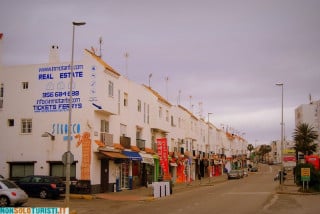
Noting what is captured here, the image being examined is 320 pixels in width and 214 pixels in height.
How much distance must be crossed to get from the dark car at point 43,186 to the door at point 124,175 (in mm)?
10893

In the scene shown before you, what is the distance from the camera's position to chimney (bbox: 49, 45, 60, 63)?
3988 cm

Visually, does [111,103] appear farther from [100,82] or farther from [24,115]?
[24,115]

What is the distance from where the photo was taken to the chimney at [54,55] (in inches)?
1570

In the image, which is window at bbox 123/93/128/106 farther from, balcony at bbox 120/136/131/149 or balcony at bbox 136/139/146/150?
balcony at bbox 136/139/146/150

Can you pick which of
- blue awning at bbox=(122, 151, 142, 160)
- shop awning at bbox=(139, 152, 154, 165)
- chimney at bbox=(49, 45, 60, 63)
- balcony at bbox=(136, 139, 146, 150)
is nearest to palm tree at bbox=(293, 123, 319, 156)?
shop awning at bbox=(139, 152, 154, 165)

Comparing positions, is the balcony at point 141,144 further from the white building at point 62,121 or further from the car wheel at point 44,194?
the car wheel at point 44,194

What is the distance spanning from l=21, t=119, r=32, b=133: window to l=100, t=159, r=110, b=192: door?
A: 6.43m

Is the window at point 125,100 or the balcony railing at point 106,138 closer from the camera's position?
the balcony railing at point 106,138

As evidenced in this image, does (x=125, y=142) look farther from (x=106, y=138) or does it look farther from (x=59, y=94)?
(x=59, y=94)

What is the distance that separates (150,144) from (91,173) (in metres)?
16.5

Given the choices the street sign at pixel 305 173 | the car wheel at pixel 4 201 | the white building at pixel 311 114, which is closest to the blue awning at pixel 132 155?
the street sign at pixel 305 173

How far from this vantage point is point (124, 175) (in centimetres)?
4397

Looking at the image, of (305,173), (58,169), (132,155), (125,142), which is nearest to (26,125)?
(58,169)

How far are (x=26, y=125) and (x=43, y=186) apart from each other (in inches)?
314
